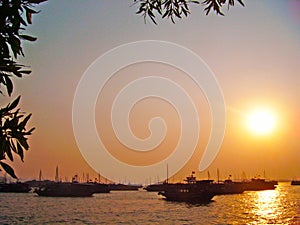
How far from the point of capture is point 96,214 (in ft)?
151

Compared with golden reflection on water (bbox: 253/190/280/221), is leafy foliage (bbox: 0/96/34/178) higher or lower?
higher

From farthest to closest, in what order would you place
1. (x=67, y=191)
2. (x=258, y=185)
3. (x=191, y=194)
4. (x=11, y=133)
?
(x=258, y=185) → (x=67, y=191) → (x=191, y=194) → (x=11, y=133)

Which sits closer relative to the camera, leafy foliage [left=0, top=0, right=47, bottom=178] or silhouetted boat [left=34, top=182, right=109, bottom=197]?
leafy foliage [left=0, top=0, right=47, bottom=178]

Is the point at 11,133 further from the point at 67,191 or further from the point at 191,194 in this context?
the point at 67,191

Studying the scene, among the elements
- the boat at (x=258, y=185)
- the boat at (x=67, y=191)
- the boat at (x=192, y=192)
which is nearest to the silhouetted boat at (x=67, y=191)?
the boat at (x=67, y=191)

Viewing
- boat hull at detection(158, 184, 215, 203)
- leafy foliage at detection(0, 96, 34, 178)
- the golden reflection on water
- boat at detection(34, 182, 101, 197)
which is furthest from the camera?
boat at detection(34, 182, 101, 197)

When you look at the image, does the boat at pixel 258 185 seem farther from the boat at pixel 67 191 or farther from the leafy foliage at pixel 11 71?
the leafy foliage at pixel 11 71

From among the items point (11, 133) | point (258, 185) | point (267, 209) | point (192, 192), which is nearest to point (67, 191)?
point (192, 192)

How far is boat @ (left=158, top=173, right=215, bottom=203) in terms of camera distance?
200 ft

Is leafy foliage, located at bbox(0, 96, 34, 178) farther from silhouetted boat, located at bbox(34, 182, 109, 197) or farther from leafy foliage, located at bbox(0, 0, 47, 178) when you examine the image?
silhouetted boat, located at bbox(34, 182, 109, 197)

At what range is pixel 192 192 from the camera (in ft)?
201

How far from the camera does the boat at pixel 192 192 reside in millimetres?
60878

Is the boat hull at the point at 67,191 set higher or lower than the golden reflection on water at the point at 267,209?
higher

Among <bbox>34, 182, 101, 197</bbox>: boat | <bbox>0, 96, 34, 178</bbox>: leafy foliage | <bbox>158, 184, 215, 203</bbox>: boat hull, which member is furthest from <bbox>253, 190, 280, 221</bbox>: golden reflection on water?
<bbox>0, 96, 34, 178</bbox>: leafy foliage
